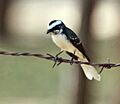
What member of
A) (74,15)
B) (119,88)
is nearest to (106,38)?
(74,15)

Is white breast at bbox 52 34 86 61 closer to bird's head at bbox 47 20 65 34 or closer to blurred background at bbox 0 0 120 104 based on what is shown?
bird's head at bbox 47 20 65 34

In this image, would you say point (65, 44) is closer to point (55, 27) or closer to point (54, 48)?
point (55, 27)

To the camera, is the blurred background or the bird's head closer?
the bird's head

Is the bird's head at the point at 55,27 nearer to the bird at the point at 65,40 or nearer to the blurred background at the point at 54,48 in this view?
the bird at the point at 65,40

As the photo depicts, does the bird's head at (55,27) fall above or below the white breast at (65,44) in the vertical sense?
above

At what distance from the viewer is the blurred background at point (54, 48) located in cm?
497

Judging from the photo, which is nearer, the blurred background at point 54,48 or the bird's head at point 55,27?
the bird's head at point 55,27

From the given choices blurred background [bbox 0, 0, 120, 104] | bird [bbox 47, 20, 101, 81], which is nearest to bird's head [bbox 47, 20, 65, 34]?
bird [bbox 47, 20, 101, 81]

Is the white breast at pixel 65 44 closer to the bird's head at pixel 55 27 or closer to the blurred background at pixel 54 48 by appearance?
the bird's head at pixel 55 27

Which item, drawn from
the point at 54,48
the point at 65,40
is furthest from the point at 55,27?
the point at 54,48

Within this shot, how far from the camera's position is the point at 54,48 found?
19.1ft

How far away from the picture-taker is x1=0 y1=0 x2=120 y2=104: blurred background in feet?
16.3

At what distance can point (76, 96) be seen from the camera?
4.95 metres

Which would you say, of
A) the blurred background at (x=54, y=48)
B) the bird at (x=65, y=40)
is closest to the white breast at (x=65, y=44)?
the bird at (x=65, y=40)
